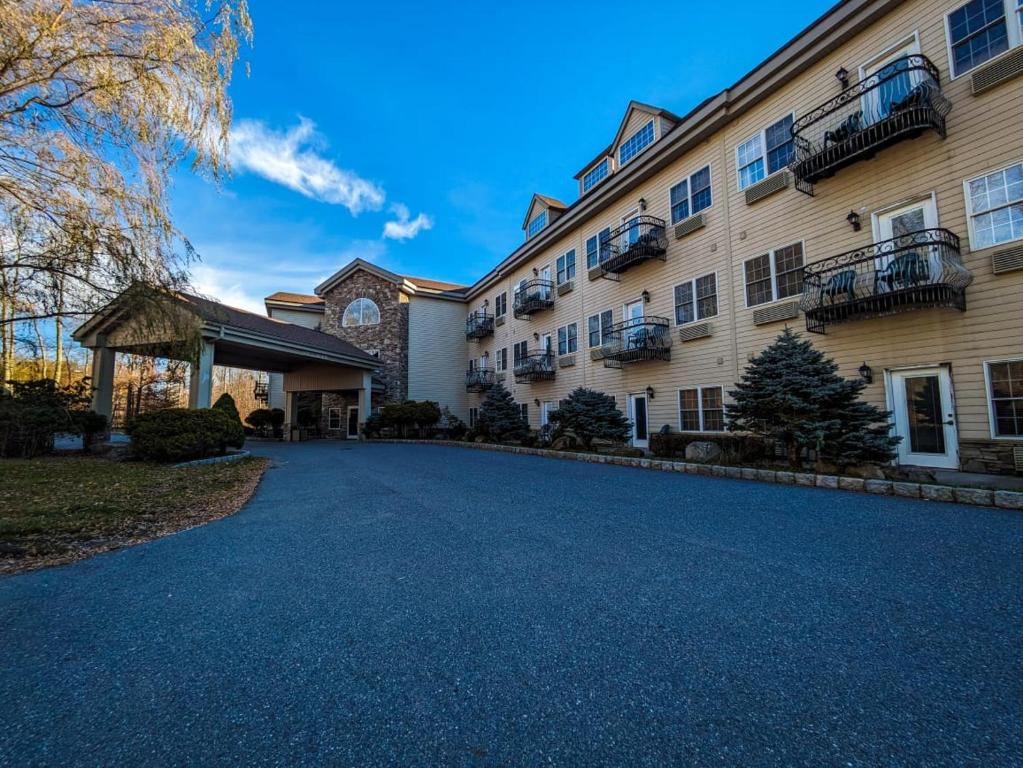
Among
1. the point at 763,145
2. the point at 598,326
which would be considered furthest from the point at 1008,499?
the point at 598,326

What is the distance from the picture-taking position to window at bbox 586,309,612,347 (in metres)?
15.4

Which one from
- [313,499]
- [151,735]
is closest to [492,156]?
[313,499]

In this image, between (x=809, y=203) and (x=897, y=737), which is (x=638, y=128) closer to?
(x=809, y=203)

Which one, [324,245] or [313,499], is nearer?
[313,499]

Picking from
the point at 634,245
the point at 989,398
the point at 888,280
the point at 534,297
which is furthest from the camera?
the point at 534,297

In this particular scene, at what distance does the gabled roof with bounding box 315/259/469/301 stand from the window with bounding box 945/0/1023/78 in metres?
20.8

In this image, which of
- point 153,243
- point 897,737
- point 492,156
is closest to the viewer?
point 897,737

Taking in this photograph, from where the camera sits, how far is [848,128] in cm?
871

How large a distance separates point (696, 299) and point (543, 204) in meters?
10.3

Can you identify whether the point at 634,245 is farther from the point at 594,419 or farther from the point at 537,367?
the point at 537,367

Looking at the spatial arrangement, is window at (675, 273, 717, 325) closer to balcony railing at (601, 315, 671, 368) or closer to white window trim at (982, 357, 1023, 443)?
balcony railing at (601, 315, 671, 368)

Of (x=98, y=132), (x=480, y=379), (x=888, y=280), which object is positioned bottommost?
(x=480, y=379)

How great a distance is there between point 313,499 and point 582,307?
1248cm

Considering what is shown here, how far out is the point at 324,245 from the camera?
2456 cm
